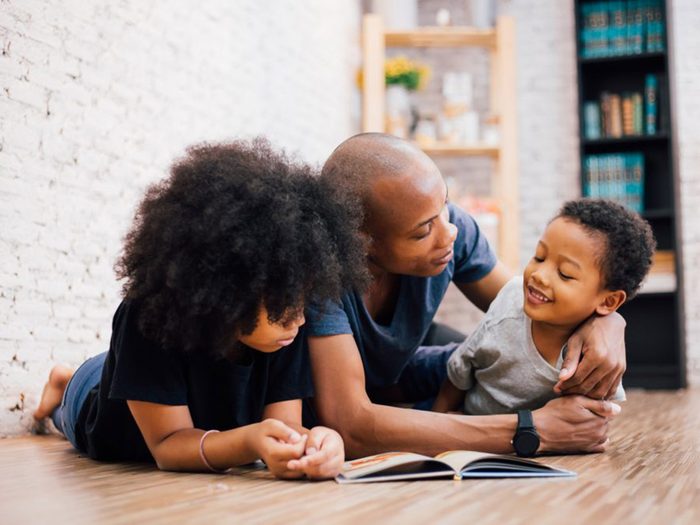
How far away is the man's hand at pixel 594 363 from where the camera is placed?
6.97 ft

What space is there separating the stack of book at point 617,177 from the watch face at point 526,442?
4.17 m

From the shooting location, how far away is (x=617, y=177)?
6.02 m

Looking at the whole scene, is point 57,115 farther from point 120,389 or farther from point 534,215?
point 534,215

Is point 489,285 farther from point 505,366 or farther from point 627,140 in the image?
point 627,140

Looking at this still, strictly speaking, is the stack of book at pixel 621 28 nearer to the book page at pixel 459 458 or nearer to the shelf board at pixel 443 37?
the shelf board at pixel 443 37

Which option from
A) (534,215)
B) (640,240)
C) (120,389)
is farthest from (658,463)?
(534,215)

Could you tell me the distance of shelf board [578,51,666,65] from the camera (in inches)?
235

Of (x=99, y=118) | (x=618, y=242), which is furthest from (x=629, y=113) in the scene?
(x=618, y=242)

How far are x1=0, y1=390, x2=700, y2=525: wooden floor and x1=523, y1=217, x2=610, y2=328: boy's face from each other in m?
0.37

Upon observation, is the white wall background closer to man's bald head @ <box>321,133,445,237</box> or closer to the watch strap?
man's bald head @ <box>321,133,445,237</box>

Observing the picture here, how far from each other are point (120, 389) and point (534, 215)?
5.10 m

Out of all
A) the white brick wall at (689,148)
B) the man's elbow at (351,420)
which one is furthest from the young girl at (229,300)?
the white brick wall at (689,148)

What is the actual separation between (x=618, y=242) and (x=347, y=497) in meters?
1.11

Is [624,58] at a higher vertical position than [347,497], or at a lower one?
higher
